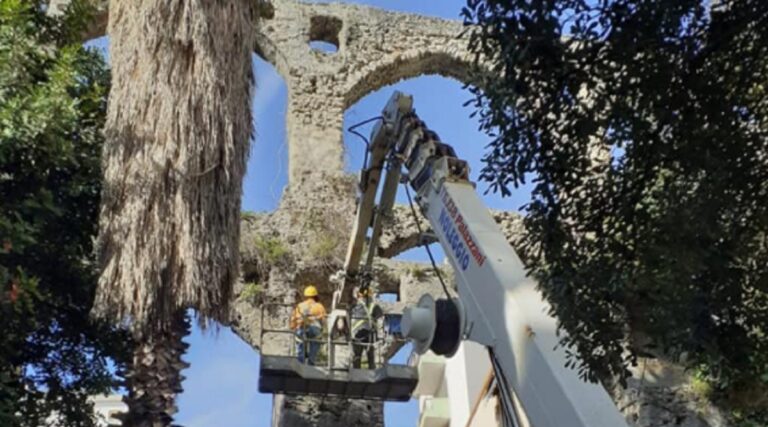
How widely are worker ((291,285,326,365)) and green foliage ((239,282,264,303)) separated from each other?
486 centimetres

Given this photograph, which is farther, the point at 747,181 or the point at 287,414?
the point at 287,414

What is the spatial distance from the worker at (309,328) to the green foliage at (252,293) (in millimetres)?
4856

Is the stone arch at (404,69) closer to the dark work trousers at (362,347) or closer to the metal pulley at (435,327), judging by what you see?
the dark work trousers at (362,347)

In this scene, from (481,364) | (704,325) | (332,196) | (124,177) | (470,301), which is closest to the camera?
(704,325)

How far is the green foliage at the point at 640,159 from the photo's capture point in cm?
545

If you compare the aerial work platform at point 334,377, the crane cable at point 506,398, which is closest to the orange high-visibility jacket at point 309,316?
the aerial work platform at point 334,377

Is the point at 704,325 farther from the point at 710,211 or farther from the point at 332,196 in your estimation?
the point at 332,196

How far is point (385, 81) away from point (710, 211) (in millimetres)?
17129

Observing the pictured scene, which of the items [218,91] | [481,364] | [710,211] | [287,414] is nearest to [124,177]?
[218,91]

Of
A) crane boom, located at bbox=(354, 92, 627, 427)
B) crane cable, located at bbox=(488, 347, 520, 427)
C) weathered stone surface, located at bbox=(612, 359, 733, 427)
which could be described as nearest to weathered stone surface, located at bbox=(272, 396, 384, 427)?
weathered stone surface, located at bbox=(612, 359, 733, 427)

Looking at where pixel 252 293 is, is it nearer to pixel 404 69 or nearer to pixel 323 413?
pixel 323 413

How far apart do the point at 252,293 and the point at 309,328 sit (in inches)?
218

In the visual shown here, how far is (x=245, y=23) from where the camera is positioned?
32.7ft

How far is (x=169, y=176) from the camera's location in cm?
907
